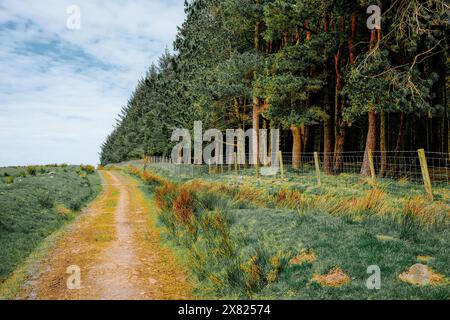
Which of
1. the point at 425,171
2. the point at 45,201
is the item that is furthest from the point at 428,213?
the point at 45,201

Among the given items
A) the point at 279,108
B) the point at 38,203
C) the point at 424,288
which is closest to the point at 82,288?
the point at 424,288

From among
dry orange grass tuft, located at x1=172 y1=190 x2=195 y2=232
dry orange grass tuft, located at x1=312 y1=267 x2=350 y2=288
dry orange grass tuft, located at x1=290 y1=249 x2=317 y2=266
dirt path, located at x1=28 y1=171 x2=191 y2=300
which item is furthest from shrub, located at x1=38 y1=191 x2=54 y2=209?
dry orange grass tuft, located at x1=312 y1=267 x2=350 y2=288

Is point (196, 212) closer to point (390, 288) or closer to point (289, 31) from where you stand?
point (390, 288)

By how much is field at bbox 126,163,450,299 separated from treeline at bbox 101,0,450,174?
6245 millimetres

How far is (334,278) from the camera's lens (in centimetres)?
520

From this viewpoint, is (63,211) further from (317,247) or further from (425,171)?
(425,171)

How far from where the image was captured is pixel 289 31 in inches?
842

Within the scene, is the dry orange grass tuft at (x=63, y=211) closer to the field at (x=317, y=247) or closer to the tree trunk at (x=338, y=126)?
the field at (x=317, y=247)

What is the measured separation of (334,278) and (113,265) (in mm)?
4521

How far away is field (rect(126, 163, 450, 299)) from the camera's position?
500 cm

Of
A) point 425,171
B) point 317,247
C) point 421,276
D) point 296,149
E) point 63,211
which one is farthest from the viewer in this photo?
point 296,149

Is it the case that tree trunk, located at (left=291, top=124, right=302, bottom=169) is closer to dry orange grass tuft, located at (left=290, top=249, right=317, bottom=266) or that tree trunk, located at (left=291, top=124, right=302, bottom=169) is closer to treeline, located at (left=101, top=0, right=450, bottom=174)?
treeline, located at (left=101, top=0, right=450, bottom=174)
